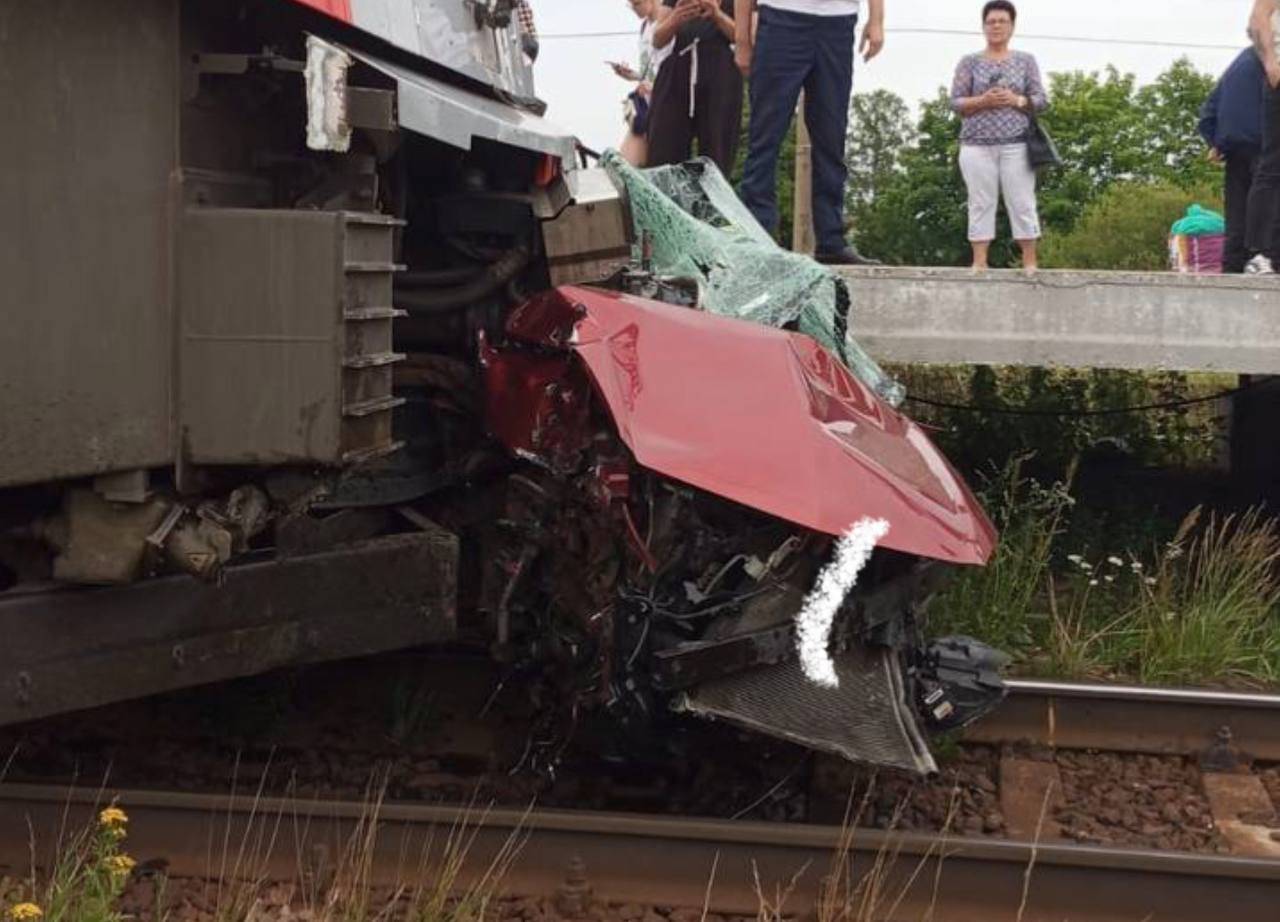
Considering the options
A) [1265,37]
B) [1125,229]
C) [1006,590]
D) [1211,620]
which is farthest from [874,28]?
Result: [1125,229]

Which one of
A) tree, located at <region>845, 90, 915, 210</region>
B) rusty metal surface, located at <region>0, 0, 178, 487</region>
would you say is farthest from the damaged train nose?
tree, located at <region>845, 90, 915, 210</region>

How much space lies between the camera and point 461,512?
511cm

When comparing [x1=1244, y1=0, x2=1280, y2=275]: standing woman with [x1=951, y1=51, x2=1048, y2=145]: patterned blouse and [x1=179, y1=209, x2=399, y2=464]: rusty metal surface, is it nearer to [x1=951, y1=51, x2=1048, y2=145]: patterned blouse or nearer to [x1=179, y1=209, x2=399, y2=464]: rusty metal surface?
[x1=951, y1=51, x2=1048, y2=145]: patterned blouse

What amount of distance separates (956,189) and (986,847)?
180ft

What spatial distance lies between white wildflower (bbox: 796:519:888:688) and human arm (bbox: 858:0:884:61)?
14.3ft

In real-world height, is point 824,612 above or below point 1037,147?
below

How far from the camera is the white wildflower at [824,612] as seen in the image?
13.6 ft

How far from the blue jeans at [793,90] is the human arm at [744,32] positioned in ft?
0.49

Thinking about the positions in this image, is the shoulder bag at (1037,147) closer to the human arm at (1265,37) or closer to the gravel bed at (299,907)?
the human arm at (1265,37)

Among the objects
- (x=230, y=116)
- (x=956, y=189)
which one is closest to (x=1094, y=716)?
(x=230, y=116)

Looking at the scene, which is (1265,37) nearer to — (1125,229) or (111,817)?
(111,817)

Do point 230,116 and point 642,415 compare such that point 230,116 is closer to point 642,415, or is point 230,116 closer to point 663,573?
point 642,415

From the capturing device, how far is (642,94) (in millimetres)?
8648

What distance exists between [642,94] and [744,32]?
109cm
